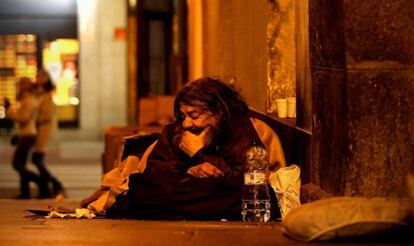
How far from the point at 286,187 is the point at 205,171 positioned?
545mm

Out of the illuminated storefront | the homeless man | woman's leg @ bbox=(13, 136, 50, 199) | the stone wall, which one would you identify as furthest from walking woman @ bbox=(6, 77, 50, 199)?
the illuminated storefront

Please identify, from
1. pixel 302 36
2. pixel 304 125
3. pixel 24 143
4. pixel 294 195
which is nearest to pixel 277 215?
pixel 294 195

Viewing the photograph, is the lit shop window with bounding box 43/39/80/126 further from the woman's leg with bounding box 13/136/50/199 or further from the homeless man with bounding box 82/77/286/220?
the homeless man with bounding box 82/77/286/220

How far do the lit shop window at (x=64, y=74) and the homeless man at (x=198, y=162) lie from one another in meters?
17.7

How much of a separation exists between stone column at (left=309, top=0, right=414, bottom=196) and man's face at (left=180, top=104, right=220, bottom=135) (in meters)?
1.32

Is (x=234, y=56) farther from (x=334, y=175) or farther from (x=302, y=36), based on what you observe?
(x=334, y=175)

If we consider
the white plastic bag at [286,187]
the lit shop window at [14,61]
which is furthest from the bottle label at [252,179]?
the lit shop window at [14,61]

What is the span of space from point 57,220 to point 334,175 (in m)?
1.88

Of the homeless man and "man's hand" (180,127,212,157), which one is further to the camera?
"man's hand" (180,127,212,157)

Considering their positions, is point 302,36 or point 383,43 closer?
point 383,43

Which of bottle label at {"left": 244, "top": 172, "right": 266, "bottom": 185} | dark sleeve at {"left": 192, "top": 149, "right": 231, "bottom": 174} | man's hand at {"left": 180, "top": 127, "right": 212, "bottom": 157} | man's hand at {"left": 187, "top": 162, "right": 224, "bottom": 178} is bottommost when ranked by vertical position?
bottle label at {"left": 244, "top": 172, "right": 266, "bottom": 185}

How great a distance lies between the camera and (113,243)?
18.9 ft

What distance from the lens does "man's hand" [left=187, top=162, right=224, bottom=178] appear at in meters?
6.94

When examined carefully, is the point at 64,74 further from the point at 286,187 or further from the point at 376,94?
the point at 376,94
